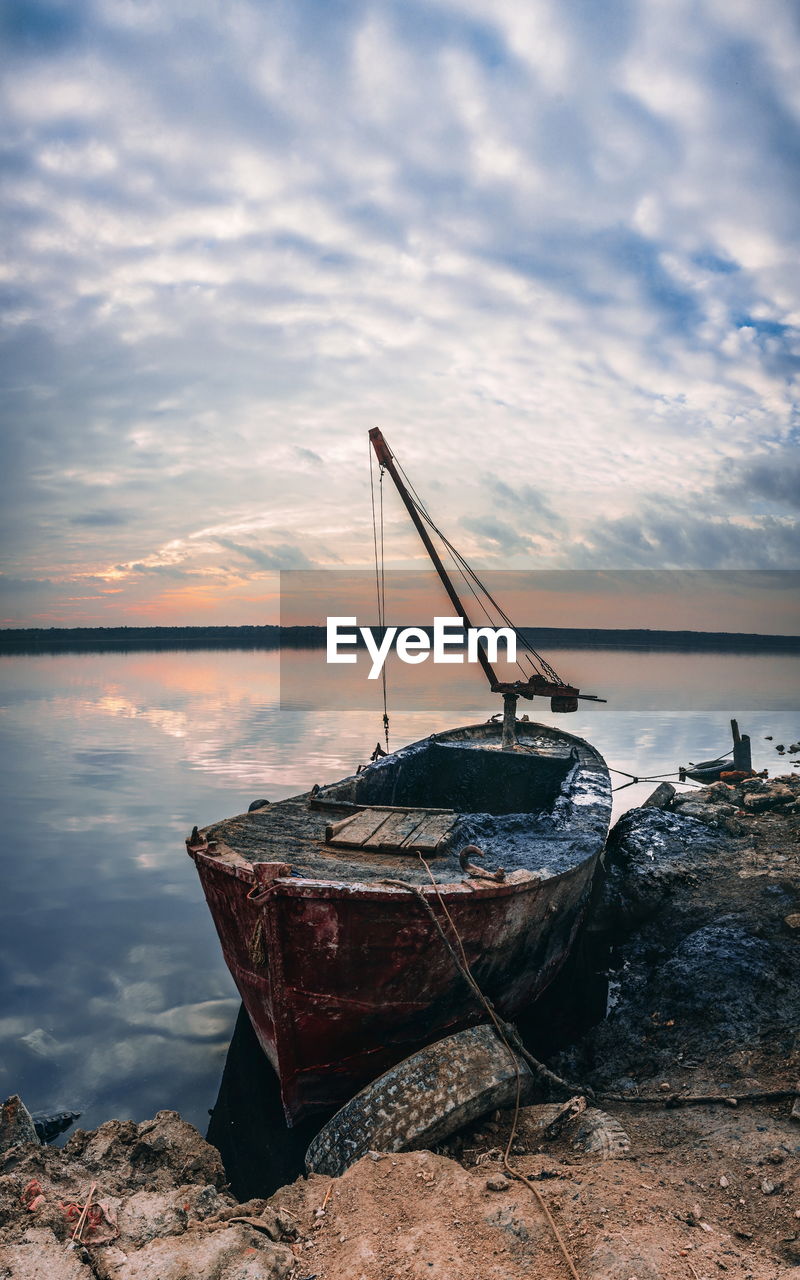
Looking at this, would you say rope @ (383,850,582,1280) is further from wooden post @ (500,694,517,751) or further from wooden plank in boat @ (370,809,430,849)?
wooden post @ (500,694,517,751)

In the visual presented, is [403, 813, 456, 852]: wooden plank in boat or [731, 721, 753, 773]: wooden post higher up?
[403, 813, 456, 852]: wooden plank in boat

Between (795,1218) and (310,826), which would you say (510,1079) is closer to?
(795,1218)

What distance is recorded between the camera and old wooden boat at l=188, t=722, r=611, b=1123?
19.4ft

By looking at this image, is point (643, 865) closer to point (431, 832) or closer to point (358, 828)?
point (431, 832)

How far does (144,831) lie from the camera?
16875mm

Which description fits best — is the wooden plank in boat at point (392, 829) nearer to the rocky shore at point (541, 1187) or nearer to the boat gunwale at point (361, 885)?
the boat gunwale at point (361, 885)

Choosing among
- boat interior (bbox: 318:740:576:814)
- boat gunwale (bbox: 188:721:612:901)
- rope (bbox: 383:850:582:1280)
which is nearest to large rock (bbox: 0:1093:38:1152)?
boat gunwale (bbox: 188:721:612:901)

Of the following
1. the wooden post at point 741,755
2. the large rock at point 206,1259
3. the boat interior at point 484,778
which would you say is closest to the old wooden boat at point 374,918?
the large rock at point 206,1259

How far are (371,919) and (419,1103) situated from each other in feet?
4.55

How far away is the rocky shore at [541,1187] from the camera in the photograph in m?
3.93

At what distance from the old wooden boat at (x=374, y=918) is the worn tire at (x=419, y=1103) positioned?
1.99 ft

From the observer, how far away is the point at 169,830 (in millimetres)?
16953

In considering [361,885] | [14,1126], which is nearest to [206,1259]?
[14,1126]

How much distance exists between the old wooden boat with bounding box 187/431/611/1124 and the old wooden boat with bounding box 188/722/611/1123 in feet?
0.05
